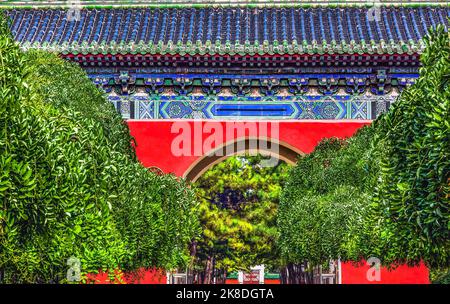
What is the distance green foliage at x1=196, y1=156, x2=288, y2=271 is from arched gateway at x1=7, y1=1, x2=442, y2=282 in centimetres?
812

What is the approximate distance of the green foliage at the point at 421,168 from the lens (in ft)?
27.9

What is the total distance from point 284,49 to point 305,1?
265 centimetres

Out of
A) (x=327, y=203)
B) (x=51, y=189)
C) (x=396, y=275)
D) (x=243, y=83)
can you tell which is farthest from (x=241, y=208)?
(x=51, y=189)

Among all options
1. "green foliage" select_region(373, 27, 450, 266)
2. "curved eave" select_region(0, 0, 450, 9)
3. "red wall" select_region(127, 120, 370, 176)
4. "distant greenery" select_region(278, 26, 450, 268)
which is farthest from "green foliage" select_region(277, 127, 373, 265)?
"curved eave" select_region(0, 0, 450, 9)

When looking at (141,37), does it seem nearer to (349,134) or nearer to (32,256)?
(349,134)

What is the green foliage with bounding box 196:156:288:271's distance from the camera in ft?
88.8

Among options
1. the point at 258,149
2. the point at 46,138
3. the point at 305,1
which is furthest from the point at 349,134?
the point at 46,138

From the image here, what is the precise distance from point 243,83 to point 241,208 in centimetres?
936

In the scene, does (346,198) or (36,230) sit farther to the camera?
(346,198)

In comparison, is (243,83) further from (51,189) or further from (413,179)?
(51,189)

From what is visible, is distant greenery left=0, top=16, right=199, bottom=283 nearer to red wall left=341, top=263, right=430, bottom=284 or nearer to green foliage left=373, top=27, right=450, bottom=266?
green foliage left=373, top=27, right=450, bottom=266

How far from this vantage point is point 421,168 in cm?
864

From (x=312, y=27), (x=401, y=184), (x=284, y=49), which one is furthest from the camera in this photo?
(x=312, y=27)

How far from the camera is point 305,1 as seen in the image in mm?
20266
